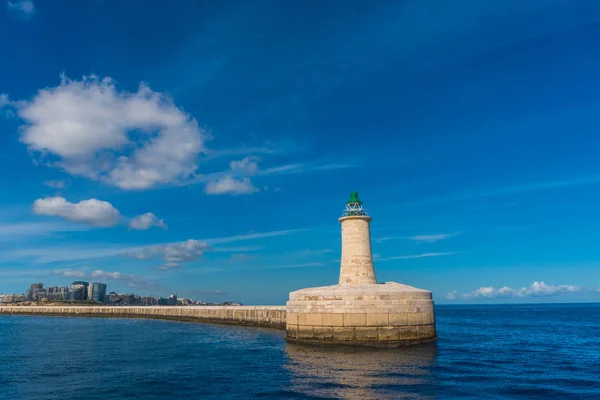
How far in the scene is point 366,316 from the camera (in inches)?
1096

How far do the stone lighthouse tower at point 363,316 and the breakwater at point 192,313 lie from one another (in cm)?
1397

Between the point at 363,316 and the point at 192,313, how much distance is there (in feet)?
137

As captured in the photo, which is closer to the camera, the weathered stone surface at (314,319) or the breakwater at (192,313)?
the weathered stone surface at (314,319)

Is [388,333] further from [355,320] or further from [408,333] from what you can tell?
[355,320]

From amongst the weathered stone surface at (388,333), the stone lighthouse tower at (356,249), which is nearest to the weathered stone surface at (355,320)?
the weathered stone surface at (388,333)

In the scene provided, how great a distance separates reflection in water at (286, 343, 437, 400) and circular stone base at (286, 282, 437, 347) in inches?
33.9

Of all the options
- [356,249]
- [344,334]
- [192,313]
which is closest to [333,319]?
[344,334]

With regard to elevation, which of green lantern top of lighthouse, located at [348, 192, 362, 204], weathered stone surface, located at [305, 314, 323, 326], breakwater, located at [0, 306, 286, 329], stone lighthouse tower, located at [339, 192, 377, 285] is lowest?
breakwater, located at [0, 306, 286, 329]

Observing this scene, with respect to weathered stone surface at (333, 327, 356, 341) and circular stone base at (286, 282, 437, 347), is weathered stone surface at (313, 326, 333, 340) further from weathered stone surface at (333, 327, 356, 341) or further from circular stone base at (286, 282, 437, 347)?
weathered stone surface at (333, 327, 356, 341)

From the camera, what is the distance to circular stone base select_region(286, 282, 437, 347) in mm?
27750

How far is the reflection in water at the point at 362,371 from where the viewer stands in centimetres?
1655

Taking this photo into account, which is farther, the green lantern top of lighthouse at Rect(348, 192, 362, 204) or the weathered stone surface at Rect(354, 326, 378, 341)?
the green lantern top of lighthouse at Rect(348, 192, 362, 204)

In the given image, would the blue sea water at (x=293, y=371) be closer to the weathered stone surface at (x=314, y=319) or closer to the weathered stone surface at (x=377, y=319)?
the weathered stone surface at (x=314, y=319)

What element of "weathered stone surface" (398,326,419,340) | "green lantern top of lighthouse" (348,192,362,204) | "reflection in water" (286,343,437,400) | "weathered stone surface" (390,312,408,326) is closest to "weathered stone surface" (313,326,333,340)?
"reflection in water" (286,343,437,400)
